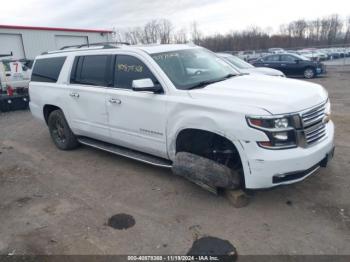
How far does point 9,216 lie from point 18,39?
2127cm

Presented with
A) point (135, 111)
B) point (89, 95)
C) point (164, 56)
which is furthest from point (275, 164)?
point (89, 95)

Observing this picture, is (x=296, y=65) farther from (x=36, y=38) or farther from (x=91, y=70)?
(x=36, y=38)

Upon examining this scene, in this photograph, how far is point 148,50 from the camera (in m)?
4.71

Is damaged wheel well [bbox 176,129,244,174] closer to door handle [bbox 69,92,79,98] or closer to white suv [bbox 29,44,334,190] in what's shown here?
white suv [bbox 29,44,334,190]

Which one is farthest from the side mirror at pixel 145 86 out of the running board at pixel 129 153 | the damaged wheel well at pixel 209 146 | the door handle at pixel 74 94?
the door handle at pixel 74 94

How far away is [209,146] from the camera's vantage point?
4.17 m

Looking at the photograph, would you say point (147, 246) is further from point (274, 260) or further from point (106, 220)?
point (274, 260)

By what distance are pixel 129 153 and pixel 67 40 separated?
2263 cm

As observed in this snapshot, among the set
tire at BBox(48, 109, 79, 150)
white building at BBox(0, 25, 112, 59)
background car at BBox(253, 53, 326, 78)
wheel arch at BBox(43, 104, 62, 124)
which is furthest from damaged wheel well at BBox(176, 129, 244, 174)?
white building at BBox(0, 25, 112, 59)

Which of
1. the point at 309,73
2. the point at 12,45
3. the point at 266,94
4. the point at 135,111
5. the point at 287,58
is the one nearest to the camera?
the point at 266,94

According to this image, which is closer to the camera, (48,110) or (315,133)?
(315,133)

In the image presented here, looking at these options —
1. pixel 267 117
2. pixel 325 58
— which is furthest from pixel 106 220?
pixel 325 58

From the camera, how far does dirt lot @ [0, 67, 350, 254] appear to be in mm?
3285

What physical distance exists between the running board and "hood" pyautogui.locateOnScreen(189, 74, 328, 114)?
1.13 metres
